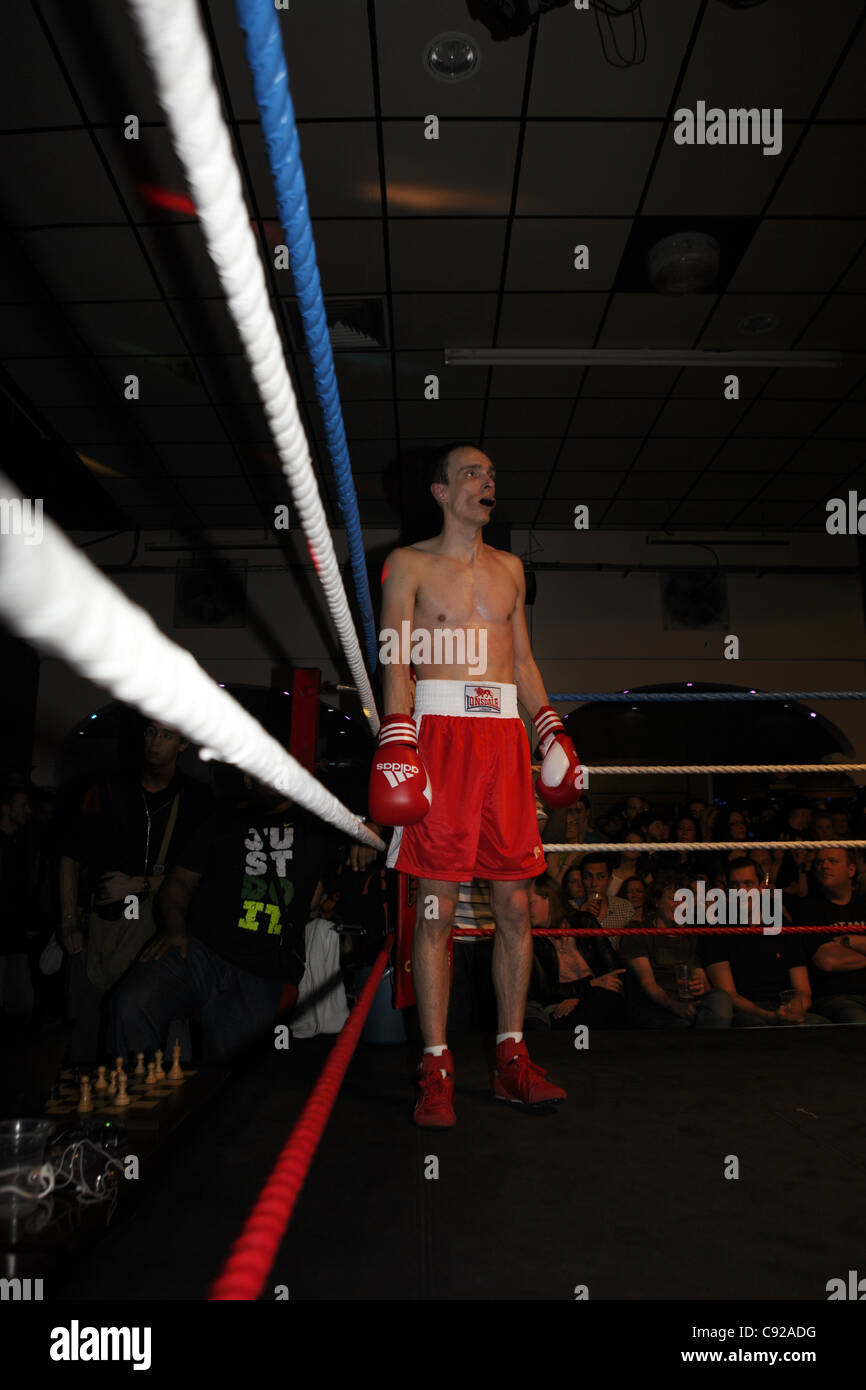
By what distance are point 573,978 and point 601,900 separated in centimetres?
50

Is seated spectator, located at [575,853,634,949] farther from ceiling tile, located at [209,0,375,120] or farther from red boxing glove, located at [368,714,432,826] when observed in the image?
ceiling tile, located at [209,0,375,120]

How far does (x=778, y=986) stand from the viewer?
260 centimetres

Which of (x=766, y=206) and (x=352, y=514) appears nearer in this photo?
(x=352, y=514)

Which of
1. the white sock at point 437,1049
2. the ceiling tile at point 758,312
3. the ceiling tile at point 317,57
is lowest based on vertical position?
the white sock at point 437,1049

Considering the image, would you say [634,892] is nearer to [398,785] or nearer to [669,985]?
[669,985]

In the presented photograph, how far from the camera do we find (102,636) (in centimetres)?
35

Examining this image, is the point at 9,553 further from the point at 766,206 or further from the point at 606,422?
the point at 606,422

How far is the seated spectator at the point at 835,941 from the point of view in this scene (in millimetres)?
2559

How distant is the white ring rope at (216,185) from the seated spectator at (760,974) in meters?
2.35

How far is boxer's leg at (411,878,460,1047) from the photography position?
159 cm

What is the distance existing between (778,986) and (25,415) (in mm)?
4575

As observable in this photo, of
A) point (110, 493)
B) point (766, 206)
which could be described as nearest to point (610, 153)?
point (766, 206)

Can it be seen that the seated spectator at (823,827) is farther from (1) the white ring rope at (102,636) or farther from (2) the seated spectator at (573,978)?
(1) the white ring rope at (102,636)

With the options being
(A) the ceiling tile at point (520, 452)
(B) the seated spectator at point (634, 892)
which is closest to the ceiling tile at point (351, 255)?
(A) the ceiling tile at point (520, 452)
